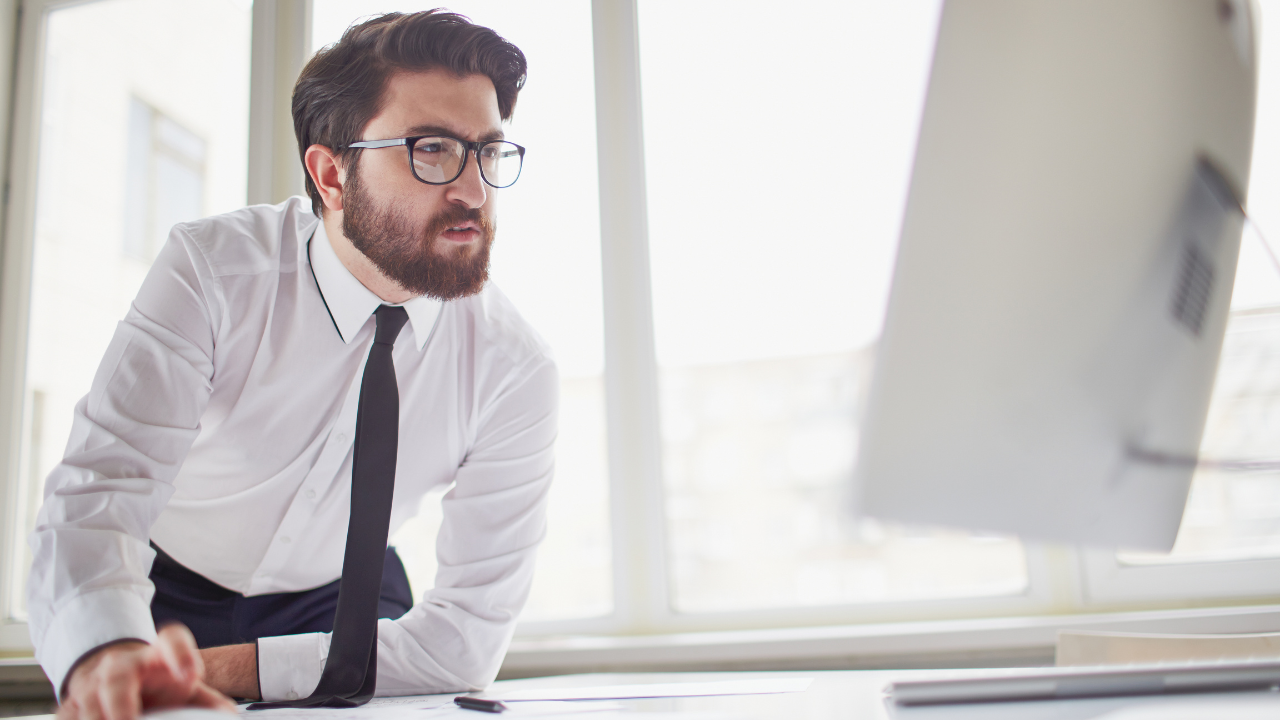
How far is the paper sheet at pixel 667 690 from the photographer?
834 mm

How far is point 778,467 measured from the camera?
189 centimetres

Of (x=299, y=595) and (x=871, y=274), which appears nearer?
(x=299, y=595)

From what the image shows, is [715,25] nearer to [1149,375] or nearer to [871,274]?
[871,274]

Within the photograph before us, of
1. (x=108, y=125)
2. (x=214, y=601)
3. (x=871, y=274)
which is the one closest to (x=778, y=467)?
(x=871, y=274)

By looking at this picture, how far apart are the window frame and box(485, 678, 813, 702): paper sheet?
937mm

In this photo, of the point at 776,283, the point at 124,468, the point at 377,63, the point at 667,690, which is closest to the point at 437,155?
the point at 377,63

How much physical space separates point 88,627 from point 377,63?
992mm

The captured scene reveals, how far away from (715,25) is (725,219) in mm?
589

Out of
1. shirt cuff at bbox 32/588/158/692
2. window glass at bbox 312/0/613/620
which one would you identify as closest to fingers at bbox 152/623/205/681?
shirt cuff at bbox 32/588/158/692

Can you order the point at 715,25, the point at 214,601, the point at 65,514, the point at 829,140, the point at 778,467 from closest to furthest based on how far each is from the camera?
the point at 65,514 → the point at 214,601 → the point at 778,467 → the point at 829,140 → the point at 715,25

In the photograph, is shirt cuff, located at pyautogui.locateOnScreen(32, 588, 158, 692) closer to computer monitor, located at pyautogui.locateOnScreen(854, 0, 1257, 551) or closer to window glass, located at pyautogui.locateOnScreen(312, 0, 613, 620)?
computer monitor, located at pyautogui.locateOnScreen(854, 0, 1257, 551)

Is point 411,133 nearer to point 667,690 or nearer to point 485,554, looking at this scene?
point 485,554

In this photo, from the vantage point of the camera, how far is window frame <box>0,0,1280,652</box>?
1670 millimetres

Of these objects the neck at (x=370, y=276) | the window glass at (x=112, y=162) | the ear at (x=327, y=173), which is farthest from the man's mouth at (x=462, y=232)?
the window glass at (x=112, y=162)
